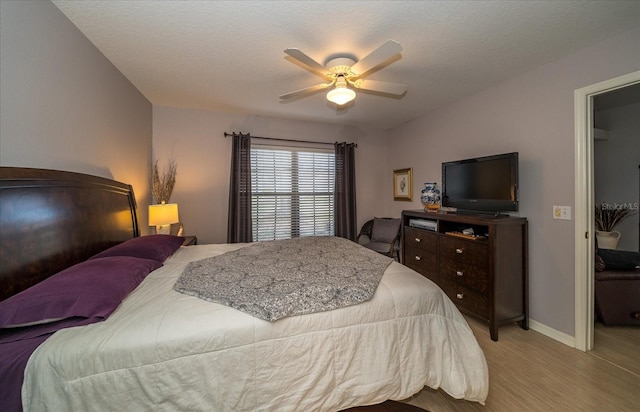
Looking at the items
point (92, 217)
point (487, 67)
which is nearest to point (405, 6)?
point (487, 67)

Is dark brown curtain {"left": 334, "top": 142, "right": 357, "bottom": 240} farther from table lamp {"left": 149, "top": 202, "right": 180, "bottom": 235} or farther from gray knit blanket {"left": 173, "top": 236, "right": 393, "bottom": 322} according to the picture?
table lamp {"left": 149, "top": 202, "right": 180, "bottom": 235}

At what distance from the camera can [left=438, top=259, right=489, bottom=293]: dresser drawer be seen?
2.29 m

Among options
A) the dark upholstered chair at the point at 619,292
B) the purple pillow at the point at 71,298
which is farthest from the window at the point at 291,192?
the dark upholstered chair at the point at 619,292

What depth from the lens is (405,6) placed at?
1560mm

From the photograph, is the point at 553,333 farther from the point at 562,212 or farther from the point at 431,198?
the point at 431,198

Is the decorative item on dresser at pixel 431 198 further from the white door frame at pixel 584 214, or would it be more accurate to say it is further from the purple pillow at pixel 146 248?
the purple pillow at pixel 146 248

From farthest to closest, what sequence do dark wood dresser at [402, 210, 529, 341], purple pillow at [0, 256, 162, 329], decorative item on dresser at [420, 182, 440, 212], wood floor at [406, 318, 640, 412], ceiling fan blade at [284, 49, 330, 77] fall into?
1. decorative item on dresser at [420, 182, 440, 212]
2. dark wood dresser at [402, 210, 529, 341]
3. ceiling fan blade at [284, 49, 330, 77]
4. wood floor at [406, 318, 640, 412]
5. purple pillow at [0, 256, 162, 329]

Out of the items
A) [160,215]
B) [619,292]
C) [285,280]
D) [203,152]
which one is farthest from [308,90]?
[619,292]

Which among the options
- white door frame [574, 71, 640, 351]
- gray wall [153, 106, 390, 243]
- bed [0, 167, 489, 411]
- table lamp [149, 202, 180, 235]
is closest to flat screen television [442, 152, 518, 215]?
white door frame [574, 71, 640, 351]

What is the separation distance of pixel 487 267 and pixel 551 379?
860mm

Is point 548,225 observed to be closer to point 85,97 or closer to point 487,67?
point 487,67

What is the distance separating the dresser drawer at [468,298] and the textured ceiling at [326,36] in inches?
87.8

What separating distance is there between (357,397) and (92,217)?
2152 millimetres

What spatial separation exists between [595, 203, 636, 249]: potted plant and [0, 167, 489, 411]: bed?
3719 mm
